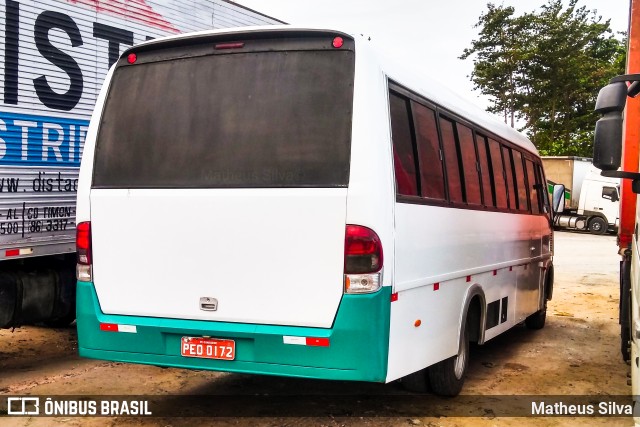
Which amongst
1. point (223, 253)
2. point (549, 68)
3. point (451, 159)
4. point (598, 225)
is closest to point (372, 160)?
point (223, 253)

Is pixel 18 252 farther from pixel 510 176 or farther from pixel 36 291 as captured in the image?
pixel 510 176

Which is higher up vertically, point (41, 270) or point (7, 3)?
point (7, 3)

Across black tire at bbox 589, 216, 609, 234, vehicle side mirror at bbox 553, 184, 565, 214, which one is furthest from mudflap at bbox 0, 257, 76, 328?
black tire at bbox 589, 216, 609, 234

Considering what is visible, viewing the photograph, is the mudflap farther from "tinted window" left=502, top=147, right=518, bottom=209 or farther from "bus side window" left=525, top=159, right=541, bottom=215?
"bus side window" left=525, top=159, right=541, bottom=215

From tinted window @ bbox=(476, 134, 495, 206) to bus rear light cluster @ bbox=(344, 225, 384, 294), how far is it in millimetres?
2895

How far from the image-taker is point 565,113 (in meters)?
50.7

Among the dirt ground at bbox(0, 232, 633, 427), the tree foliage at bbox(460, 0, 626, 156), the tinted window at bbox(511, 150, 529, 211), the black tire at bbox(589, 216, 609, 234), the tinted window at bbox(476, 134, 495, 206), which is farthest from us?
the tree foliage at bbox(460, 0, 626, 156)

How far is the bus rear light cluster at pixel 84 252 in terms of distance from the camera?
5.24 metres

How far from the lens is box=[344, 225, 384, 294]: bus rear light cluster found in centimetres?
456

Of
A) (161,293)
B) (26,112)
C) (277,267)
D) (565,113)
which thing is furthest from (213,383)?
(565,113)

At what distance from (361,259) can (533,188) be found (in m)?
5.88

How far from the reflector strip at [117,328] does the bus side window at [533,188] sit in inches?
237

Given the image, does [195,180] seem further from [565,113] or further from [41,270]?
[565,113]

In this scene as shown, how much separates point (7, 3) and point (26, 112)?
96 cm
